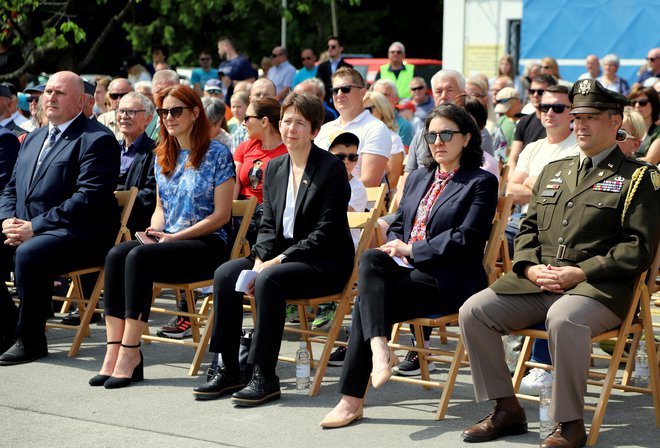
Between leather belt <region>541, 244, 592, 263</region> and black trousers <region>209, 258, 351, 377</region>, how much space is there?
1418mm

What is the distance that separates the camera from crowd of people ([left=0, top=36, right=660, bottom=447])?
225 inches

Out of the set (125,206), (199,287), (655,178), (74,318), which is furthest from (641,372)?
(74,318)

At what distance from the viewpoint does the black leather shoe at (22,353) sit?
24.1 feet

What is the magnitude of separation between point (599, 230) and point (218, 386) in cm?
240

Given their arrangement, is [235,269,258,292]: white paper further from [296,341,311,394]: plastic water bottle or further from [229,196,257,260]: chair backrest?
[229,196,257,260]: chair backrest

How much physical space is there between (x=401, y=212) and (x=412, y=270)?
46 centimetres

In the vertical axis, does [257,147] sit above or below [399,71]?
below

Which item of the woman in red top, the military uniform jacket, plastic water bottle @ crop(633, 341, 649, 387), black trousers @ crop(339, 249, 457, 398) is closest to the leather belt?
the military uniform jacket

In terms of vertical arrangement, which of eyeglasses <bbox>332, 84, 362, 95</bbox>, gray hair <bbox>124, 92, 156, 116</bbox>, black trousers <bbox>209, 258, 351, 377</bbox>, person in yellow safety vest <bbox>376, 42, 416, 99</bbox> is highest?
person in yellow safety vest <bbox>376, 42, 416, 99</bbox>

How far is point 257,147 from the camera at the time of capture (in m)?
8.50

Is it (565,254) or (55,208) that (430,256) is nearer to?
(565,254)

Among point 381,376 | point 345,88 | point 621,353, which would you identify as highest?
point 345,88

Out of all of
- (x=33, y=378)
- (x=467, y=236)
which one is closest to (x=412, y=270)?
(x=467, y=236)

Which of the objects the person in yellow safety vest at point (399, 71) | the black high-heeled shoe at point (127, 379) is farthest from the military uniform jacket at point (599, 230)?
the person in yellow safety vest at point (399, 71)
